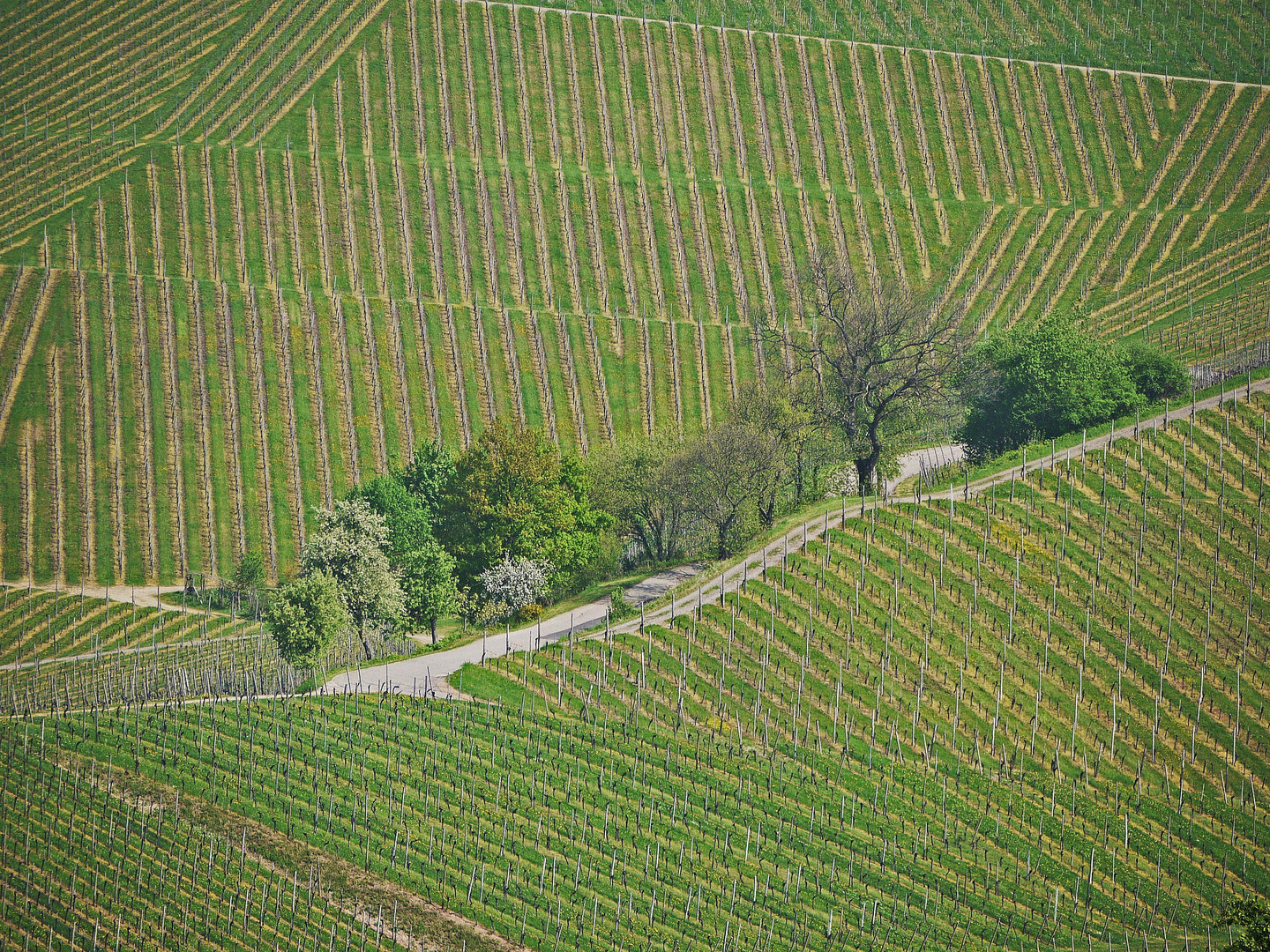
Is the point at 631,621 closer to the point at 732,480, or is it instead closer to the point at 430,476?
the point at 732,480

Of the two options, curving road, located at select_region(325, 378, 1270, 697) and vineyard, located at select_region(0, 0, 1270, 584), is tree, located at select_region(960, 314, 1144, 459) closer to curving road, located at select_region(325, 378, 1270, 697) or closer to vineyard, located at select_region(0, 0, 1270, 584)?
curving road, located at select_region(325, 378, 1270, 697)

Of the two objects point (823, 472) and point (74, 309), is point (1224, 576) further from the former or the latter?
point (74, 309)

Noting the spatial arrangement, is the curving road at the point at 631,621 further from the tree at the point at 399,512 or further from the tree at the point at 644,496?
the tree at the point at 399,512

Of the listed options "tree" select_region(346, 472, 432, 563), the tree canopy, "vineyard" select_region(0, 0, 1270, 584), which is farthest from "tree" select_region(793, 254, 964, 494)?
"tree" select_region(346, 472, 432, 563)

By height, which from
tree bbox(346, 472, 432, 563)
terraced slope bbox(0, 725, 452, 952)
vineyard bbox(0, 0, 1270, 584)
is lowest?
terraced slope bbox(0, 725, 452, 952)

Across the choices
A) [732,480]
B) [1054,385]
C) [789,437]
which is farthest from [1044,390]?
[732,480]
